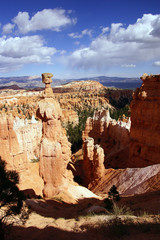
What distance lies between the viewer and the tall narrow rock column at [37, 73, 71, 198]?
12.5 meters

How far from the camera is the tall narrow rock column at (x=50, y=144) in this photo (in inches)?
491

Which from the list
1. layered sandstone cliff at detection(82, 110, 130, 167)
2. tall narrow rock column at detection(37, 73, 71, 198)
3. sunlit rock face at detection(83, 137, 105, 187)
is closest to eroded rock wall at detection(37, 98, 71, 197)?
tall narrow rock column at detection(37, 73, 71, 198)

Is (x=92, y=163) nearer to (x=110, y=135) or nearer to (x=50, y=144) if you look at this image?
(x=50, y=144)

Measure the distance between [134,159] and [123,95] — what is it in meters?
82.6

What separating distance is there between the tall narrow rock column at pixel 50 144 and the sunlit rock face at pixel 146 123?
10490 millimetres

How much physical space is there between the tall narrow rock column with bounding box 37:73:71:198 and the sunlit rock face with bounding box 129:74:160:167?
10490 mm

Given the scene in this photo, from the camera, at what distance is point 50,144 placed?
12.7 meters

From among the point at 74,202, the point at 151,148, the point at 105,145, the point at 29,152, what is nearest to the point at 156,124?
the point at 151,148

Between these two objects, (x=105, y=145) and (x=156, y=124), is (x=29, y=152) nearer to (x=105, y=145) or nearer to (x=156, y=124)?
(x=105, y=145)

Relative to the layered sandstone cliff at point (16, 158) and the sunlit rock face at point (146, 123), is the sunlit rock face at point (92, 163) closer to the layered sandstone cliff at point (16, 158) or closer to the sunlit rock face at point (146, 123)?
the sunlit rock face at point (146, 123)

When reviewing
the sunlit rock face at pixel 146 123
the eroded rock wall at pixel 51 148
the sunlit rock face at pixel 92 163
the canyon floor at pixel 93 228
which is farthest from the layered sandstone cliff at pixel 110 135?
the canyon floor at pixel 93 228

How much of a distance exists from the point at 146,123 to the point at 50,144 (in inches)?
455

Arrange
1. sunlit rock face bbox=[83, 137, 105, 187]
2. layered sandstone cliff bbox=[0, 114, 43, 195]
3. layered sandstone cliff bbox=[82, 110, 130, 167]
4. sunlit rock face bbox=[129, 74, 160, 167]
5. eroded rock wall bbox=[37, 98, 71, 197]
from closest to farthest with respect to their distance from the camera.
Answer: layered sandstone cliff bbox=[0, 114, 43, 195] < eroded rock wall bbox=[37, 98, 71, 197] < sunlit rock face bbox=[129, 74, 160, 167] < sunlit rock face bbox=[83, 137, 105, 187] < layered sandstone cliff bbox=[82, 110, 130, 167]

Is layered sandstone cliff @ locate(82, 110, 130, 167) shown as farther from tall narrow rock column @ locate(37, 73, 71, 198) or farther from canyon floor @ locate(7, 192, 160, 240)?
canyon floor @ locate(7, 192, 160, 240)
